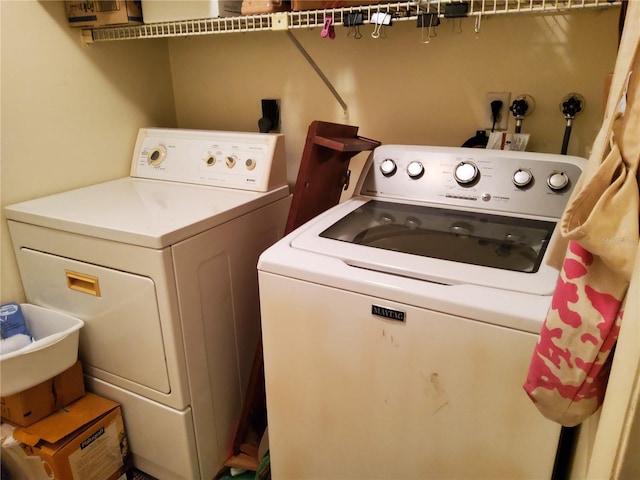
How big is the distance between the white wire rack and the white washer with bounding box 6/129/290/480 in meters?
0.36

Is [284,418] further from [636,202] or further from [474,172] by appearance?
[636,202]

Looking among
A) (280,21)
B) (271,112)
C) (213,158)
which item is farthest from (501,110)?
(213,158)

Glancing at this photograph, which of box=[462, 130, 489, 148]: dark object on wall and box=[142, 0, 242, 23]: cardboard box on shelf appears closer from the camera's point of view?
box=[142, 0, 242, 23]: cardboard box on shelf

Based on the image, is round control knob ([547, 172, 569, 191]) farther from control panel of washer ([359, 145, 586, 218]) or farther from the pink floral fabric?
the pink floral fabric

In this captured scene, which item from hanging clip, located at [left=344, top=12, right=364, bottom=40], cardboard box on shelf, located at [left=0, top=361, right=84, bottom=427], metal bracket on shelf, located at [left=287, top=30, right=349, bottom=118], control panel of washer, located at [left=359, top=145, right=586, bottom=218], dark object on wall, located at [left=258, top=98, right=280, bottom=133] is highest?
hanging clip, located at [left=344, top=12, right=364, bottom=40]

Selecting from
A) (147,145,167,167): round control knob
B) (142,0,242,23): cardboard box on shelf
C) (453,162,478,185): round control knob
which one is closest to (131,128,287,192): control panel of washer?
(147,145,167,167): round control knob

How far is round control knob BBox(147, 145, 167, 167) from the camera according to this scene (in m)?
1.77

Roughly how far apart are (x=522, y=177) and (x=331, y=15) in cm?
70

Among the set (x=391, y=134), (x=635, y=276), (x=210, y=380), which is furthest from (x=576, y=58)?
(x=210, y=380)

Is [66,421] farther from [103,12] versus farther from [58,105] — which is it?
[103,12]

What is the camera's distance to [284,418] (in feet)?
4.00

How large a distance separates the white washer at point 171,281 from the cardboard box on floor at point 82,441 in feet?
0.16

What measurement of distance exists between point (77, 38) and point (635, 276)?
1.82 m

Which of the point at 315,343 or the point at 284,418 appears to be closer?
the point at 315,343
